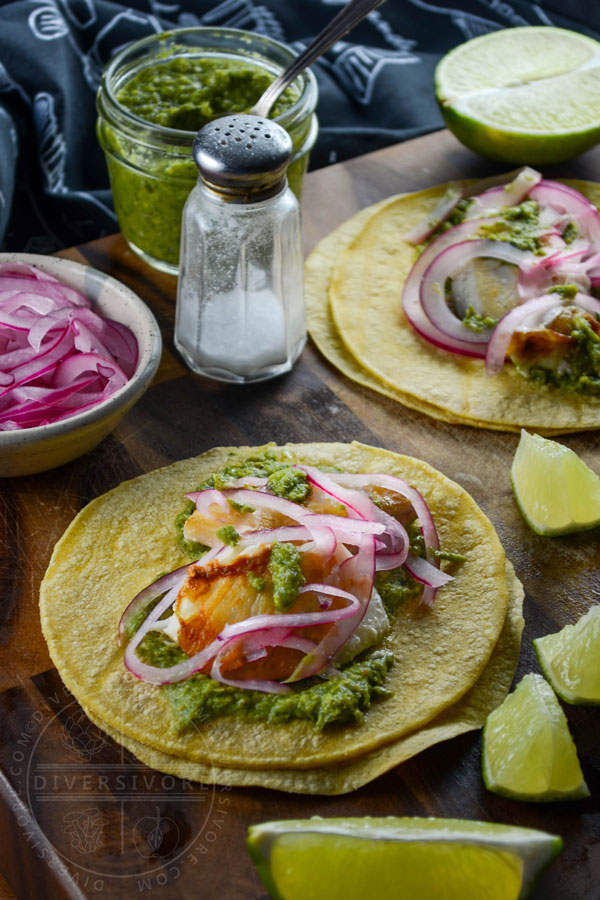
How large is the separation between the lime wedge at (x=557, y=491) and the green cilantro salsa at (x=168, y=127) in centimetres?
144

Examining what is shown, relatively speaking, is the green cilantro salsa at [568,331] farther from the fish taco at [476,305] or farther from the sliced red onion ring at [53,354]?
the sliced red onion ring at [53,354]

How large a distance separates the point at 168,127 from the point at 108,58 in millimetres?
1693

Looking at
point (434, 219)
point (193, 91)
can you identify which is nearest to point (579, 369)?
point (434, 219)

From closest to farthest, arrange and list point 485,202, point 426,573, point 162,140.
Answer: point 426,573 < point 162,140 < point 485,202

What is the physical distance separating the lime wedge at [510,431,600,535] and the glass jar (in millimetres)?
1442

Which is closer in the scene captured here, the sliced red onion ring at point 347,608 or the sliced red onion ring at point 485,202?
the sliced red onion ring at point 347,608

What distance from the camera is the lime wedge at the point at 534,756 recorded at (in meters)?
2.28

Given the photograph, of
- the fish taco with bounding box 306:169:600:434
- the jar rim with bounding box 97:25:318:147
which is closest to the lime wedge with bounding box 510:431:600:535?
the fish taco with bounding box 306:169:600:434

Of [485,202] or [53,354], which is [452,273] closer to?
[485,202]

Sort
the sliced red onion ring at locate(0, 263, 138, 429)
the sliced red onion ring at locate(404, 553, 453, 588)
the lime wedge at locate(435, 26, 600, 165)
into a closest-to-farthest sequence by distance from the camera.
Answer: the sliced red onion ring at locate(404, 553, 453, 588) → the sliced red onion ring at locate(0, 263, 138, 429) → the lime wedge at locate(435, 26, 600, 165)

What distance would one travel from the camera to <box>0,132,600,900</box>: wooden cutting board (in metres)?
2.21

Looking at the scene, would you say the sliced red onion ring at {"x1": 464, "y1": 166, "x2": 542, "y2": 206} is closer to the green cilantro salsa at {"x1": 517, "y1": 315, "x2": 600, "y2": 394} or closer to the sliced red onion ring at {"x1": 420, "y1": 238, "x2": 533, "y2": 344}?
the sliced red onion ring at {"x1": 420, "y1": 238, "x2": 533, "y2": 344}

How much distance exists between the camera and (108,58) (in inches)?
194

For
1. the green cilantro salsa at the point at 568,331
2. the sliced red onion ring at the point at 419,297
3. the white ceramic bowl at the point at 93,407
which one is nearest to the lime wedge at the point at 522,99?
the green cilantro salsa at the point at 568,331
